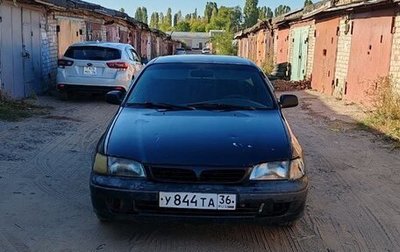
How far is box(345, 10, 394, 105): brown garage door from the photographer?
11.0 metres

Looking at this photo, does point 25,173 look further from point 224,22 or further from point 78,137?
point 224,22

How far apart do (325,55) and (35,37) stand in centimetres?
949

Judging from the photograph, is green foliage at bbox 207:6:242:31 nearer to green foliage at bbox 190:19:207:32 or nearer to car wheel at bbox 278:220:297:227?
green foliage at bbox 190:19:207:32

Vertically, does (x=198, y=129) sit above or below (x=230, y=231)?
above

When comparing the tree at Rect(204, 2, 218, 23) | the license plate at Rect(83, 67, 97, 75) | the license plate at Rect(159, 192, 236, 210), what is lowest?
the license plate at Rect(159, 192, 236, 210)

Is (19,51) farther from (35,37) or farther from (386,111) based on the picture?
(386,111)

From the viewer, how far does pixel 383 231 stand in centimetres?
404

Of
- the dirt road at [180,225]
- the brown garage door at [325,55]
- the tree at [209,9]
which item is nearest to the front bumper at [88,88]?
the dirt road at [180,225]

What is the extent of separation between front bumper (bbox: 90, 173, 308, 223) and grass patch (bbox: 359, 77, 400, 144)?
523 cm

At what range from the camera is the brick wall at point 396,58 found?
33.7 ft

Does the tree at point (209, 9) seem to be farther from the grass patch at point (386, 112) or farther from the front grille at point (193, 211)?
the front grille at point (193, 211)

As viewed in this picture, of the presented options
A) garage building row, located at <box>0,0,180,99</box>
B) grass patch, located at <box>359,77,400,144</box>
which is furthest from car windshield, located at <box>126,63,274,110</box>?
garage building row, located at <box>0,0,180,99</box>

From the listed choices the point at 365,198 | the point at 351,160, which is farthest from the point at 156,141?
the point at 351,160

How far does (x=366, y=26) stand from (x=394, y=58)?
223cm
